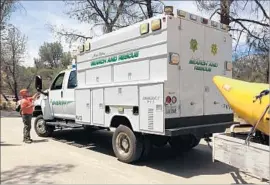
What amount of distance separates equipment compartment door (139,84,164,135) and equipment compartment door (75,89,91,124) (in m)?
2.06

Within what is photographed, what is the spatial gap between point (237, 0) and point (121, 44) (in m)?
10.2

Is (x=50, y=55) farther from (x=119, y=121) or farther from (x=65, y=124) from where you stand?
(x=119, y=121)

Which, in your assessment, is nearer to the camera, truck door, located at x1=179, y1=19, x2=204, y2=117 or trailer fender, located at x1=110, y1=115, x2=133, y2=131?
truck door, located at x1=179, y1=19, x2=204, y2=117

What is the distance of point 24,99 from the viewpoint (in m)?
→ 9.89

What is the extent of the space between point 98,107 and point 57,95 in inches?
111

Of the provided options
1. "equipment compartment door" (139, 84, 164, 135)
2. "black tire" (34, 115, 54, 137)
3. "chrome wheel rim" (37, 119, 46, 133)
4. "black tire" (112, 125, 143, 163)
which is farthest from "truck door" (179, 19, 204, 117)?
"chrome wheel rim" (37, 119, 46, 133)

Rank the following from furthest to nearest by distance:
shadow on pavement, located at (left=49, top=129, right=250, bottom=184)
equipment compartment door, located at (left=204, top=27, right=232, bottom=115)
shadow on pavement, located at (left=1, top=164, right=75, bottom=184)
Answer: equipment compartment door, located at (left=204, top=27, right=232, bottom=115), shadow on pavement, located at (left=49, top=129, right=250, bottom=184), shadow on pavement, located at (left=1, top=164, right=75, bottom=184)

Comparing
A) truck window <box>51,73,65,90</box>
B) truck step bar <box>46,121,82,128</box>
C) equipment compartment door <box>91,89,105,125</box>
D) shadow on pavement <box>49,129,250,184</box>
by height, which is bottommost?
shadow on pavement <box>49,129,250,184</box>

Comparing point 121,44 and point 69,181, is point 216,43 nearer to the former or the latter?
point 121,44

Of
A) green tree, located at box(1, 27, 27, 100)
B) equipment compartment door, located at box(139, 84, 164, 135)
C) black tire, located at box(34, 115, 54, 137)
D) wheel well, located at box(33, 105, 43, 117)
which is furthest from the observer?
green tree, located at box(1, 27, 27, 100)

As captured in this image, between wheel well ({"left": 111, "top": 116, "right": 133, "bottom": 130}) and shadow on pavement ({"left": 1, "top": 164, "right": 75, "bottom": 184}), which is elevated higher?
wheel well ({"left": 111, "top": 116, "right": 133, "bottom": 130})

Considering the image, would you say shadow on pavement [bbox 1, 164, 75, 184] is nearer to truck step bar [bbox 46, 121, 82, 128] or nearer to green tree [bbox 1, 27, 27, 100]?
truck step bar [bbox 46, 121, 82, 128]

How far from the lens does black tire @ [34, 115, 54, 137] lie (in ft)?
35.6

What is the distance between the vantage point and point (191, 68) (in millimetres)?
6777
